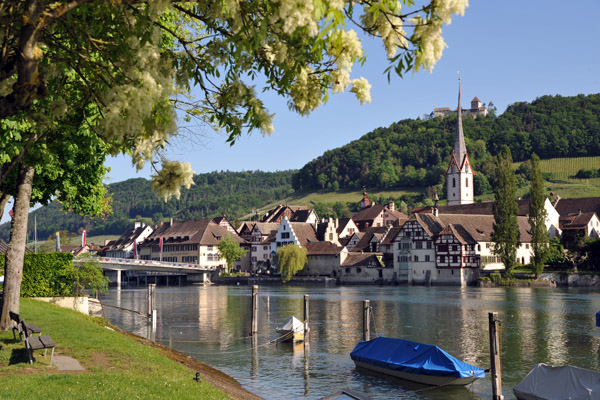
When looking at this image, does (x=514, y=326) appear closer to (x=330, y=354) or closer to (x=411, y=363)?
(x=330, y=354)

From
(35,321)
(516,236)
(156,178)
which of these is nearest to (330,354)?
(35,321)

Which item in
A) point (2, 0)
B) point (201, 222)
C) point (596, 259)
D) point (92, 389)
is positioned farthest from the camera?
point (201, 222)

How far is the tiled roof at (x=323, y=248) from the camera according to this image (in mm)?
132150

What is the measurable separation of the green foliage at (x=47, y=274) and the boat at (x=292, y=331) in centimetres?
1394

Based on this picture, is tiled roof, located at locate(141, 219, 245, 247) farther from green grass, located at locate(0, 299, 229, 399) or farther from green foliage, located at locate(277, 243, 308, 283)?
green grass, located at locate(0, 299, 229, 399)

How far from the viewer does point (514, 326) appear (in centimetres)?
4944

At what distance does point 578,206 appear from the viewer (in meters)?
145

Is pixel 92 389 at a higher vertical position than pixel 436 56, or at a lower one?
lower

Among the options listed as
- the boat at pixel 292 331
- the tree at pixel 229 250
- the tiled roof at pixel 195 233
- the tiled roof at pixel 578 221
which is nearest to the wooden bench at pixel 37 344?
the boat at pixel 292 331

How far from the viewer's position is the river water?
29.0 metres

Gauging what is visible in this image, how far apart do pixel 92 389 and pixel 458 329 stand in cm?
3628

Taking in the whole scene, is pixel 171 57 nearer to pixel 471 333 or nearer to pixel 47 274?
pixel 47 274

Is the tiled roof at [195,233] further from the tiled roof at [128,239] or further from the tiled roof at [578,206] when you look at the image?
the tiled roof at [578,206]

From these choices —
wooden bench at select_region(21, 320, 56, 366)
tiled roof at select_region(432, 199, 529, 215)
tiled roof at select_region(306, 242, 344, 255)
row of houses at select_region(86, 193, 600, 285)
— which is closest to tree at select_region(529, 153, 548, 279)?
row of houses at select_region(86, 193, 600, 285)
